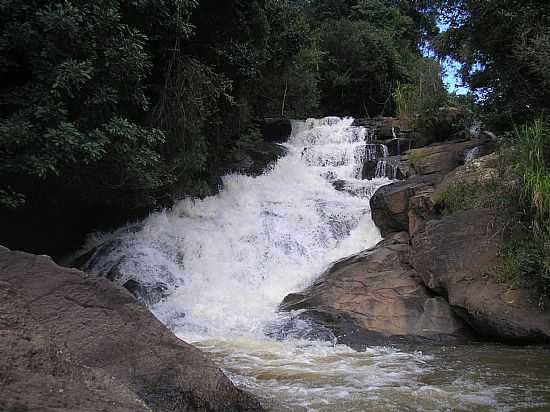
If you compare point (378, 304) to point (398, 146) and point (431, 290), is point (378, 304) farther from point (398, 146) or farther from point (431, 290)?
point (398, 146)

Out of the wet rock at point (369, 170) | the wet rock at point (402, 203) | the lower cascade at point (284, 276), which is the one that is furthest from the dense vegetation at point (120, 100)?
the wet rock at point (402, 203)

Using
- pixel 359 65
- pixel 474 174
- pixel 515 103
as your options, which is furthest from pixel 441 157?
pixel 359 65

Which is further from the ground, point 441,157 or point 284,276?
point 441,157

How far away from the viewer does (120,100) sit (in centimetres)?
786

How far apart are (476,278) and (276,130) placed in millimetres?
11958

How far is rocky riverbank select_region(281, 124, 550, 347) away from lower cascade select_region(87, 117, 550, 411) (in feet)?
1.59

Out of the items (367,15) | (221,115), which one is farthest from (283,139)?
(367,15)

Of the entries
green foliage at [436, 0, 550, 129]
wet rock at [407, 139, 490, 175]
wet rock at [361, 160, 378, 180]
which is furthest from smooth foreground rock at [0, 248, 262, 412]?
wet rock at [361, 160, 378, 180]

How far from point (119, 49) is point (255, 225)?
19.3 ft

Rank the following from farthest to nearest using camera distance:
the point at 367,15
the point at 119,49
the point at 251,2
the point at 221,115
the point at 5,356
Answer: the point at 367,15
the point at 221,115
the point at 251,2
the point at 119,49
the point at 5,356

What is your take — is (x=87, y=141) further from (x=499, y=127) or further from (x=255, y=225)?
(x=499, y=127)

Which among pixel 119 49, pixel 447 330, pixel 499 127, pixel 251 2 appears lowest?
pixel 447 330

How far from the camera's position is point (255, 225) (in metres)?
12.0

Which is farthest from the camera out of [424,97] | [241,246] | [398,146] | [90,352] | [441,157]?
[424,97]
